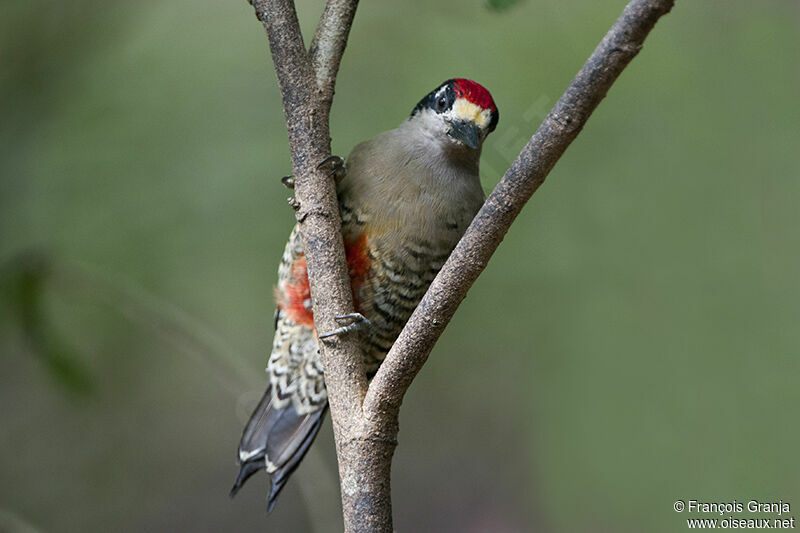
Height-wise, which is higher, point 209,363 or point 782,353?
point 782,353

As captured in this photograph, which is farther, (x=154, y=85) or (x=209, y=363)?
(x=154, y=85)

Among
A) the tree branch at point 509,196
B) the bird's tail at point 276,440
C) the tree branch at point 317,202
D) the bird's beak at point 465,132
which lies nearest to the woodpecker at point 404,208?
the bird's beak at point 465,132

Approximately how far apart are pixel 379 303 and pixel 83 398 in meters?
0.96

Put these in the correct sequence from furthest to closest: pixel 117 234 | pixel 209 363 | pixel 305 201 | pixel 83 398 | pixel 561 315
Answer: pixel 561 315
pixel 117 234
pixel 209 363
pixel 83 398
pixel 305 201

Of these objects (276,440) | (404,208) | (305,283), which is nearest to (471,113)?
(404,208)

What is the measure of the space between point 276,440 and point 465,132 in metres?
1.21

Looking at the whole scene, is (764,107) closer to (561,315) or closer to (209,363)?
(561,315)

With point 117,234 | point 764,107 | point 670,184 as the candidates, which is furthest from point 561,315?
point 117,234

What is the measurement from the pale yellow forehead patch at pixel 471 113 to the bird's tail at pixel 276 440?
111 centimetres

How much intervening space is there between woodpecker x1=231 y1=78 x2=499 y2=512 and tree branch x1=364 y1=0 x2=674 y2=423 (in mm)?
634

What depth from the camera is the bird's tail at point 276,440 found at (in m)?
2.57

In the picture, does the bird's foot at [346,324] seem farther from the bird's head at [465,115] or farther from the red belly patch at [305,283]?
the bird's head at [465,115]

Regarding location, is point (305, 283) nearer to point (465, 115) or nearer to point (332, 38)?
point (465, 115)

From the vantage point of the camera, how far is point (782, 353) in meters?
3.26
